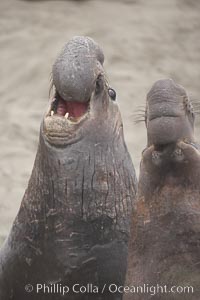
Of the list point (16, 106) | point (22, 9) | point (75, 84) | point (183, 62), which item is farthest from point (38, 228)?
point (22, 9)

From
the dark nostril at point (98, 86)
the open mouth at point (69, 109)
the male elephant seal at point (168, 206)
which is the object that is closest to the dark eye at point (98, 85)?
the dark nostril at point (98, 86)

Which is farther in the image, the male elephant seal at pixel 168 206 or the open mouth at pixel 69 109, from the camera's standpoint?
the open mouth at pixel 69 109

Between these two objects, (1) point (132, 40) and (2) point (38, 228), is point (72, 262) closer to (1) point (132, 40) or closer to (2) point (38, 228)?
(2) point (38, 228)

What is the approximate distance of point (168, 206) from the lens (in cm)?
508

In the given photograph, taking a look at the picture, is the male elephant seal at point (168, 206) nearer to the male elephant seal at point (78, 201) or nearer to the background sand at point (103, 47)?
the male elephant seal at point (78, 201)

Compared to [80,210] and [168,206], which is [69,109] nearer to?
[80,210]

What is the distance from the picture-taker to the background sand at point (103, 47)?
10641mm

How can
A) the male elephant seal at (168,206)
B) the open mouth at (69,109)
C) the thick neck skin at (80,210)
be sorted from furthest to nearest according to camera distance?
the thick neck skin at (80,210), the open mouth at (69,109), the male elephant seal at (168,206)

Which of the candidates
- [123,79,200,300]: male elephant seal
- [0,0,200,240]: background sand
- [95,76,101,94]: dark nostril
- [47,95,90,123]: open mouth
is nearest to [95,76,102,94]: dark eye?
[95,76,101,94]: dark nostril

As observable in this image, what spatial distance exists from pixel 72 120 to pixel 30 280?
889 millimetres

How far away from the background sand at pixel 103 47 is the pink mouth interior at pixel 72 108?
3.81 metres

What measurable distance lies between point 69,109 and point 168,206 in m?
1.15

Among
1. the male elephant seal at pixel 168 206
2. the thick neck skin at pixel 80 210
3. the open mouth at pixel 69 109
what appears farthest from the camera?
the thick neck skin at pixel 80 210

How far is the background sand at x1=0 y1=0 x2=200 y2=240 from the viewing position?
1064cm
